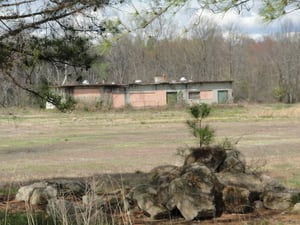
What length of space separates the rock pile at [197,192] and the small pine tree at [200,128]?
0.42 metres

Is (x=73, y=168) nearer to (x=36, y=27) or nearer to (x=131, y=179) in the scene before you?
(x=131, y=179)

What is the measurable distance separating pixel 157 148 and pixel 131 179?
33.7 feet

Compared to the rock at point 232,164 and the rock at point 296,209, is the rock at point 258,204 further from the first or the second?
the rock at point 232,164

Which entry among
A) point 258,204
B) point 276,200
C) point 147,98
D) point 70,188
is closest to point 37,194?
point 70,188

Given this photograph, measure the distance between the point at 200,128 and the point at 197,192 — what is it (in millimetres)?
2277

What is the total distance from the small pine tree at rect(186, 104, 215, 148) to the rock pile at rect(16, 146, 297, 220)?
42 centimetres

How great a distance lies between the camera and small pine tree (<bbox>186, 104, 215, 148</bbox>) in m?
9.91

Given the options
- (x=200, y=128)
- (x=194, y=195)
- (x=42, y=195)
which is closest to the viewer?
(x=194, y=195)

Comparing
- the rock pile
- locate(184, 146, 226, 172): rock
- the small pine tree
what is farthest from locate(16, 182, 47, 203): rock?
the small pine tree

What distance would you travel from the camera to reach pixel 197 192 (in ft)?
25.9

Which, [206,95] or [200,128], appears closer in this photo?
[200,128]

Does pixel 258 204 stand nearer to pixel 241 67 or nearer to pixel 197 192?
pixel 197 192

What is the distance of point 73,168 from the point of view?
1664 centimetres

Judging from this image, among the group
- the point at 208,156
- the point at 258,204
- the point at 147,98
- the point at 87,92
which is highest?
the point at 87,92
